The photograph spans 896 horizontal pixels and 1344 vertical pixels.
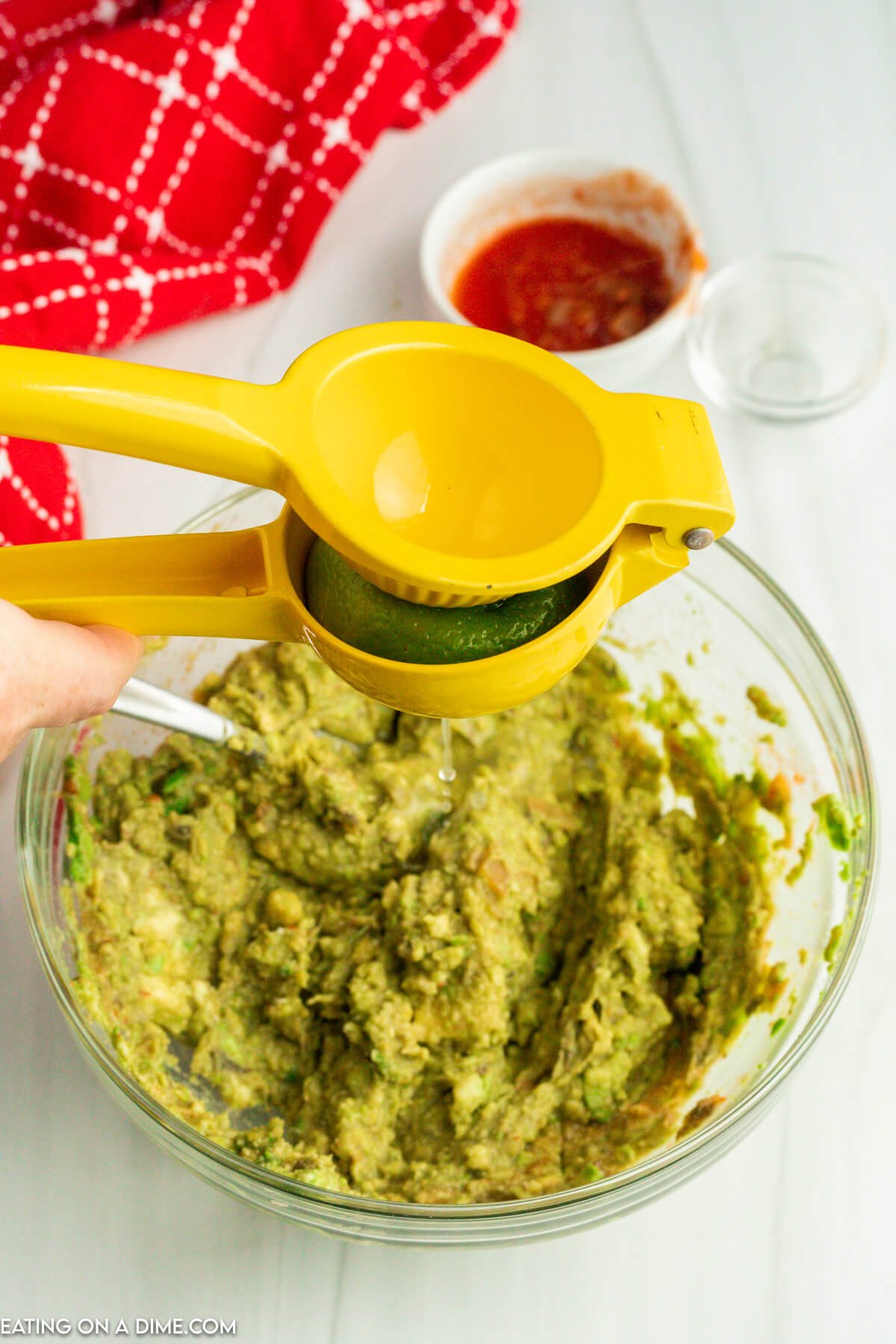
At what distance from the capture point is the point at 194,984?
125cm

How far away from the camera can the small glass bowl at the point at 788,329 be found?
176 centimetres

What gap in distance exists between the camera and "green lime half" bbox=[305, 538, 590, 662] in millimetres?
943

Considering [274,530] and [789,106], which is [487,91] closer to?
[789,106]

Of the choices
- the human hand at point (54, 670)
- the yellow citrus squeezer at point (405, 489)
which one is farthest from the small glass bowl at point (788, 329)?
the human hand at point (54, 670)

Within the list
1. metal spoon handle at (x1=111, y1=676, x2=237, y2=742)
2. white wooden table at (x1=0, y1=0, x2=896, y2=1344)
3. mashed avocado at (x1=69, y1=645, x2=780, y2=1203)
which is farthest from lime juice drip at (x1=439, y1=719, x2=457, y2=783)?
white wooden table at (x1=0, y1=0, x2=896, y2=1344)

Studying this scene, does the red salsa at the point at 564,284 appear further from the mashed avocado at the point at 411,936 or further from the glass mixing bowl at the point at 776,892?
the mashed avocado at the point at 411,936

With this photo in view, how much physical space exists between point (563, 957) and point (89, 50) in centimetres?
137

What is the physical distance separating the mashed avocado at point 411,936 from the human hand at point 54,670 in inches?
12.1

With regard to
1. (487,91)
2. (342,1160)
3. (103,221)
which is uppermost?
(487,91)

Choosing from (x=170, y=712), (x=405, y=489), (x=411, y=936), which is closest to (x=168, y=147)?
(x=170, y=712)

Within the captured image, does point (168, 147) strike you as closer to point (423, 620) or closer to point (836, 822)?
point (423, 620)

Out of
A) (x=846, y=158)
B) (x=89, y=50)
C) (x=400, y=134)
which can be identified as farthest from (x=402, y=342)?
(x=846, y=158)

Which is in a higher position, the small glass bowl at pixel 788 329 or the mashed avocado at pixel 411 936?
the small glass bowl at pixel 788 329

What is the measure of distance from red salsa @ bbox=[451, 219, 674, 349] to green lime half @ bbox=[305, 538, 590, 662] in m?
0.78
